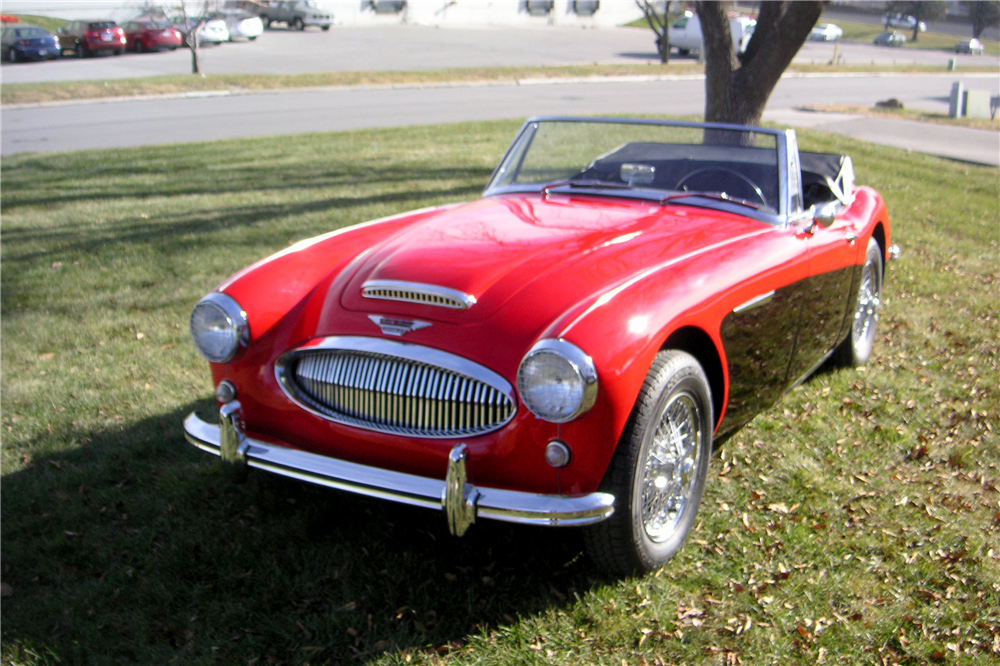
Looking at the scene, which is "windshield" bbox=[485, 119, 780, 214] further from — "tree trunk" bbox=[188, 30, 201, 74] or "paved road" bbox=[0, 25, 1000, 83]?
"paved road" bbox=[0, 25, 1000, 83]

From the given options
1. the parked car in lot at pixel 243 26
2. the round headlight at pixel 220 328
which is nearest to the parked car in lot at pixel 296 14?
the parked car in lot at pixel 243 26

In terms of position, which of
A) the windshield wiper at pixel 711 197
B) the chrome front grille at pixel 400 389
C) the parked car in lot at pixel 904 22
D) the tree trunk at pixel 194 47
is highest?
the parked car in lot at pixel 904 22

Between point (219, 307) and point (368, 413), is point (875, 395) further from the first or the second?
point (219, 307)

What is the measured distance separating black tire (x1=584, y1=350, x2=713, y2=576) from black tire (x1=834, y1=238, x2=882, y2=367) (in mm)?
2068

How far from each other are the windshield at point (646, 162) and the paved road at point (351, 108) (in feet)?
34.4

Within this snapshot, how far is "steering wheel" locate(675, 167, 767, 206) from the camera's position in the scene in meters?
3.96

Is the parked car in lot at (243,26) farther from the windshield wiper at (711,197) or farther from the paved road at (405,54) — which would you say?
the windshield wiper at (711,197)

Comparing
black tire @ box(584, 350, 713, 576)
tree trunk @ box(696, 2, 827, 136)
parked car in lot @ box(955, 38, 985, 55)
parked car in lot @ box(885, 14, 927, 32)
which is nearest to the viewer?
black tire @ box(584, 350, 713, 576)

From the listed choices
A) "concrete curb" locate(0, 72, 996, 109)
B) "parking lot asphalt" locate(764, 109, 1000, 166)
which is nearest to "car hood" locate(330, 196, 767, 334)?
"parking lot asphalt" locate(764, 109, 1000, 166)

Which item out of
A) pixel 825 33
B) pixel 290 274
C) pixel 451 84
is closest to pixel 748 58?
pixel 290 274

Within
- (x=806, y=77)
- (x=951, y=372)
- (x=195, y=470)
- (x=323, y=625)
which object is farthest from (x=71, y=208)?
(x=806, y=77)

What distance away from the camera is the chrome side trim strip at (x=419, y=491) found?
258cm

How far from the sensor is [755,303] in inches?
133

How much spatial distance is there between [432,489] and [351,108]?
1590 cm
